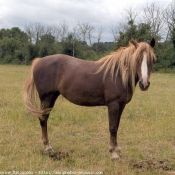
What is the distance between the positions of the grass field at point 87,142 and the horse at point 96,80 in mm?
341

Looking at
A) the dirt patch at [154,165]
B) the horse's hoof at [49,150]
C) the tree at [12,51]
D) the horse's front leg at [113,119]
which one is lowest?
the dirt patch at [154,165]

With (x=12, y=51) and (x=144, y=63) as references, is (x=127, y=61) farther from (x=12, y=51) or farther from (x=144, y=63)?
(x=12, y=51)

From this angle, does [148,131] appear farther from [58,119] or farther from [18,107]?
[18,107]

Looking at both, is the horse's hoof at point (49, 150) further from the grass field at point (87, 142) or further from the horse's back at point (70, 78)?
the horse's back at point (70, 78)

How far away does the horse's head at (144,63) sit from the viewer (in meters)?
3.36

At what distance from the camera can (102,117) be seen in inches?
249

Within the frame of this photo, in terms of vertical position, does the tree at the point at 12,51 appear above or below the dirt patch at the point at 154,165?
above

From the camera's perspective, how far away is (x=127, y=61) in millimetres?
3816

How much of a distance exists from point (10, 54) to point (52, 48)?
1050 cm

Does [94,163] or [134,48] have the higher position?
[134,48]

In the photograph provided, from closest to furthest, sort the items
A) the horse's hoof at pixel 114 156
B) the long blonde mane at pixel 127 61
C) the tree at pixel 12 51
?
the long blonde mane at pixel 127 61, the horse's hoof at pixel 114 156, the tree at pixel 12 51

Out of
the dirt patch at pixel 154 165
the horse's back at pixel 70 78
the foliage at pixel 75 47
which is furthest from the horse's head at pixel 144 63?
the foliage at pixel 75 47

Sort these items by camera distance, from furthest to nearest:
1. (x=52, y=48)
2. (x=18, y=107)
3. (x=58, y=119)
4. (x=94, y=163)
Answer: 1. (x=52, y=48)
2. (x=18, y=107)
3. (x=58, y=119)
4. (x=94, y=163)

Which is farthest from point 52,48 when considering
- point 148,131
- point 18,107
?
point 148,131
